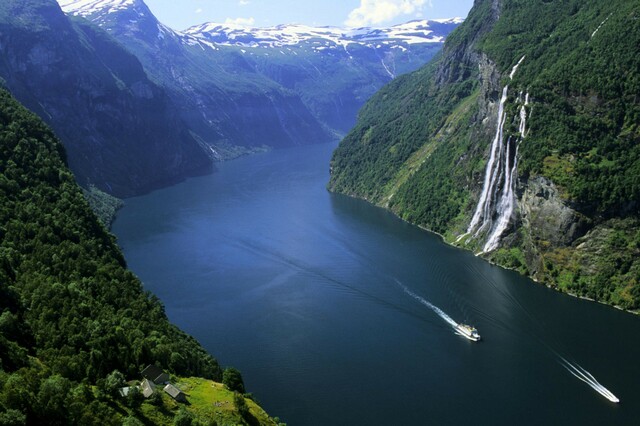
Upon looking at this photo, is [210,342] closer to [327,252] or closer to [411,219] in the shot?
[327,252]

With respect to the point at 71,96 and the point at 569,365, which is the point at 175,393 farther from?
the point at 71,96

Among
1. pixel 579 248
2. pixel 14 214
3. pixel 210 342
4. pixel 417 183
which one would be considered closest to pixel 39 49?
pixel 417 183

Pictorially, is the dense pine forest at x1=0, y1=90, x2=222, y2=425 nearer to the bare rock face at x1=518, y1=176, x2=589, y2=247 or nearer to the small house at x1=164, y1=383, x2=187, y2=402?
the small house at x1=164, y1=383, x2=187, y2=402

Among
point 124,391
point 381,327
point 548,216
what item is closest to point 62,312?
point 124,391

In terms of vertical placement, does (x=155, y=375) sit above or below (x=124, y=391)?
below

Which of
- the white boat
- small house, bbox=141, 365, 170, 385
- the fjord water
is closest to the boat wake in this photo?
the fjord water

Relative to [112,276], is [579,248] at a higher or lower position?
higher
